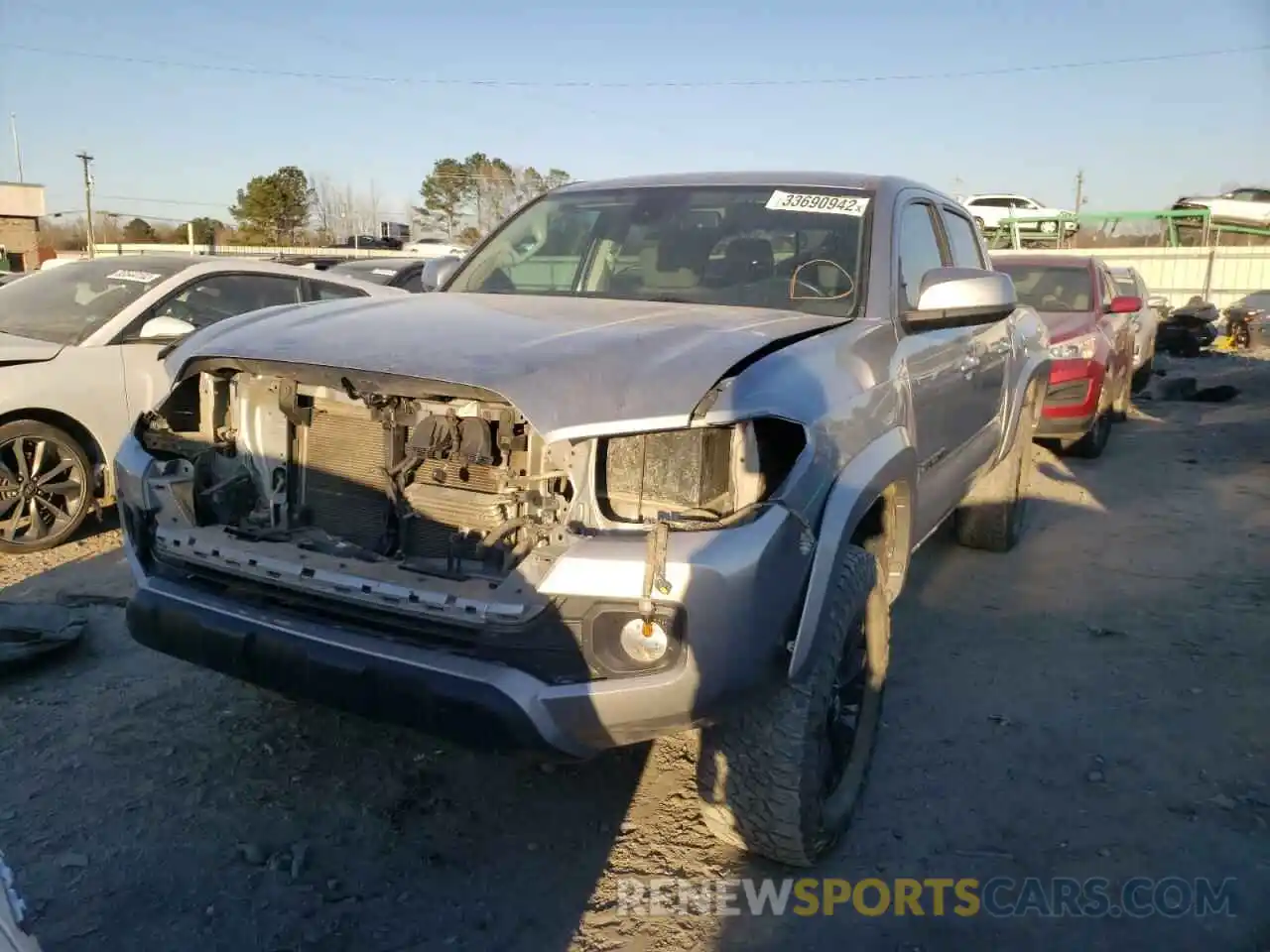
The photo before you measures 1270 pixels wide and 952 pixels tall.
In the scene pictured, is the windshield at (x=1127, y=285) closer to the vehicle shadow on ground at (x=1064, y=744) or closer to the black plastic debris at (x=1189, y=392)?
the black plastic debris at (x=1189, y=392)

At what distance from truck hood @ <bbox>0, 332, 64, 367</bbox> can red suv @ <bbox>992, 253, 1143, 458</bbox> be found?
22.2ft

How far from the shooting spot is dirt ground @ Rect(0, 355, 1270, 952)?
Answer: 252cm

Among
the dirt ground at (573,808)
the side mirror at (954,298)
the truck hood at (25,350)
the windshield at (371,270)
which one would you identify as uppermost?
the windshield at (371,270)

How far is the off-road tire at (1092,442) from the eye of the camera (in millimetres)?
8680

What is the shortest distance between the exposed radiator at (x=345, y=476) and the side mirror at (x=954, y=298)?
6.02ft

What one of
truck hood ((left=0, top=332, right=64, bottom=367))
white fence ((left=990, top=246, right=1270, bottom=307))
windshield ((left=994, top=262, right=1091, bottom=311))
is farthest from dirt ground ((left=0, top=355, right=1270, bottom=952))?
white fence ((left=990, top=246, right=1270, bottom=307))

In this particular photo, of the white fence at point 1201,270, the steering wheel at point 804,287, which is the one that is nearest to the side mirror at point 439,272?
the steering wheel at point 804,287

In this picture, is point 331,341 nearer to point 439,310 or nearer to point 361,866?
point 439,310

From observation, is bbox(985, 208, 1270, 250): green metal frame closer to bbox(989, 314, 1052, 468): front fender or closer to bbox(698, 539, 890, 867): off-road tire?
bbox(989, 314, 1052, 468): front fender

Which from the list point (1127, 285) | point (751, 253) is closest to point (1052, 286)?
point (1127, 285)

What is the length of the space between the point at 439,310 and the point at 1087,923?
2532mm

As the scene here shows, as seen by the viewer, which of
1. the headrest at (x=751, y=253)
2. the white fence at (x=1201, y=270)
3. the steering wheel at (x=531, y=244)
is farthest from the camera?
the white fence at (x=1201, y=270)

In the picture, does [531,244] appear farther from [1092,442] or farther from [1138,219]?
[1138,219]

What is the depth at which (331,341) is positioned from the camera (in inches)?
104
